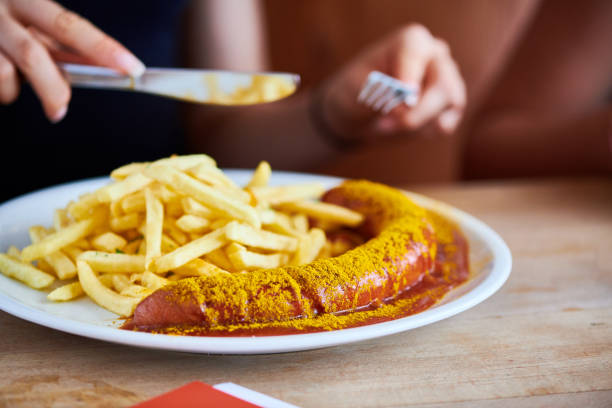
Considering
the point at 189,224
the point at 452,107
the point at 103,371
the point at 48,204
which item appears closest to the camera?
the point at 103,371

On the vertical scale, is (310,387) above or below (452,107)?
below

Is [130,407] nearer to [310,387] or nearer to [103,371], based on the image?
[103,371]

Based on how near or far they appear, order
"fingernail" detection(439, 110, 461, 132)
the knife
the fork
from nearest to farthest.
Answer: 1. the knife
2. the fork
3. "fingernail" detection(439, 110, 461, 132)

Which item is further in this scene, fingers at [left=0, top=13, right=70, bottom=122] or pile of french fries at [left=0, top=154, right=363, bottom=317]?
fingers at [left=0, top=13, right=70, bottom=122]

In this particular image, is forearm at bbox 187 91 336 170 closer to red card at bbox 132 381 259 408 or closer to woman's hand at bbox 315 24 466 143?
woman's hand at bbox 315 24 466 143

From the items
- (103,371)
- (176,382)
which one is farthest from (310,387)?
(103,371)

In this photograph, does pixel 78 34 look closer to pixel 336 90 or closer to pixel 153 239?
pixel 153 239

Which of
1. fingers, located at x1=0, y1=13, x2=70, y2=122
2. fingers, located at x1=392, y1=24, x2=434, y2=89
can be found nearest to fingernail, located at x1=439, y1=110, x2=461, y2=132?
fingers, located at x1=392, y1=24, x2=434, y2=89

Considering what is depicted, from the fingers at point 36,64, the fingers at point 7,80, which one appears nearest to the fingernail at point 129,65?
the fingers at point 36,64
